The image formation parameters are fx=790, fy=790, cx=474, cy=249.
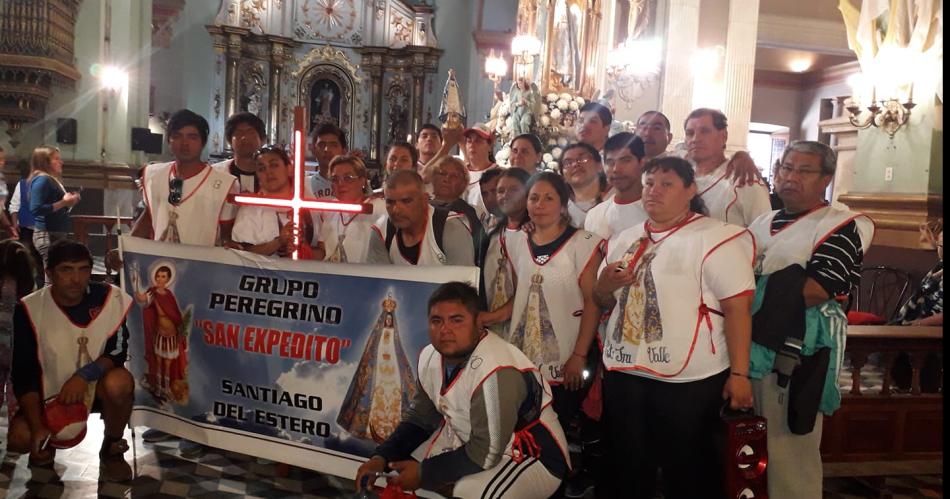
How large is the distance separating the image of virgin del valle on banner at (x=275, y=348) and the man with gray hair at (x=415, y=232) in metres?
0.18

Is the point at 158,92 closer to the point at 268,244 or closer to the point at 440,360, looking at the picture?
the point at 268,244

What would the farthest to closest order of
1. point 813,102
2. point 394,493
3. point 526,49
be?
1. point 813,102
2. point 526,49
3. point 394,493

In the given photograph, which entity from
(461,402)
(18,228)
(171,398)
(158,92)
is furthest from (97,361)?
(158,92)

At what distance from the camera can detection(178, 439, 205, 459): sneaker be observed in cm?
429

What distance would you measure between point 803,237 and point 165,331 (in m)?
3.13

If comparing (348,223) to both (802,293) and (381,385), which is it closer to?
(381,385)

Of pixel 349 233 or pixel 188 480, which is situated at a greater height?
pixel 349 233

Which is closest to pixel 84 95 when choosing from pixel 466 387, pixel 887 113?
pixel 887 113

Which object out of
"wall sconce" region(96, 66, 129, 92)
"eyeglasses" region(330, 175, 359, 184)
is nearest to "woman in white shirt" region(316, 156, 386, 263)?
"eyeglasses" region(330, 175, 359, 184)

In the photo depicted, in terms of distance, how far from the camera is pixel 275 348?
388cm

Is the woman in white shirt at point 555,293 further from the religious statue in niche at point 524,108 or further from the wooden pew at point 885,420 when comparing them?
the religious statue in niche at point 524,108

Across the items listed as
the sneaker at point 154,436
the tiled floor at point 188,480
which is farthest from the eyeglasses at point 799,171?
the sneaker at point 154,436

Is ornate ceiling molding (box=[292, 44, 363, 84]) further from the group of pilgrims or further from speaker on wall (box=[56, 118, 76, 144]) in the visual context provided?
the group of pilgrims

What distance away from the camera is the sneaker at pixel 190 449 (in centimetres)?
429
